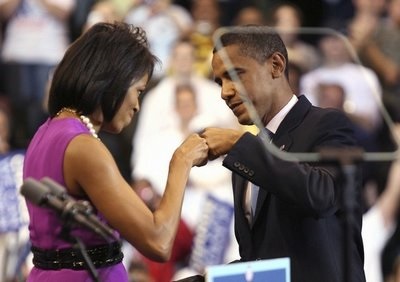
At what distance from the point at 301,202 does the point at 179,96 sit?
12.7 feet

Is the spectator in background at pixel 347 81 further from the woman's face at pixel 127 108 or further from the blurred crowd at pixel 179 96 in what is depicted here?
the woman's face at pixel 127 108

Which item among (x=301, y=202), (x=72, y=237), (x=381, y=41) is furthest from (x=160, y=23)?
(x=72, y=237)

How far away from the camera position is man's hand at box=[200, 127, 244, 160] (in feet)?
10.3

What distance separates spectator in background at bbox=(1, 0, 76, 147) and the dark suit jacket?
156 inches

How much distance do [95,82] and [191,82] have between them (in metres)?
3.95

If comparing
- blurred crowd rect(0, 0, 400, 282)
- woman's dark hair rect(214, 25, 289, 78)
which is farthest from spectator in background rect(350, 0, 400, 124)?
woman's dark hair rect(214, 25, 289, 78)

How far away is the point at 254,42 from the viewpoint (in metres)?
3.28

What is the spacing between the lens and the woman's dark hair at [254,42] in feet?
10.7

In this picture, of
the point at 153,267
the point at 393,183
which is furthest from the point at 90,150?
the point at 393,183

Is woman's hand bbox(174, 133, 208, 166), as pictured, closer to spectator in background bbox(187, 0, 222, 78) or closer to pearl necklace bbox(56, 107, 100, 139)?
pearl necklace bbox(56, 107, 100, 139)

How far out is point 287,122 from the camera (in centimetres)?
323

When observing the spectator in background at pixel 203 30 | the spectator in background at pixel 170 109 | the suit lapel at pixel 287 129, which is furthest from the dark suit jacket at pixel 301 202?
the spectator in background at pixel 203 30

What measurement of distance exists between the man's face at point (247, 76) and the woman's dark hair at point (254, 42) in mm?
16

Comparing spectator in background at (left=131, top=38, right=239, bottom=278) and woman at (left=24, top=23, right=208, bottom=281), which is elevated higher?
woman at (left=24, top=23, right=208, bottom=281)
